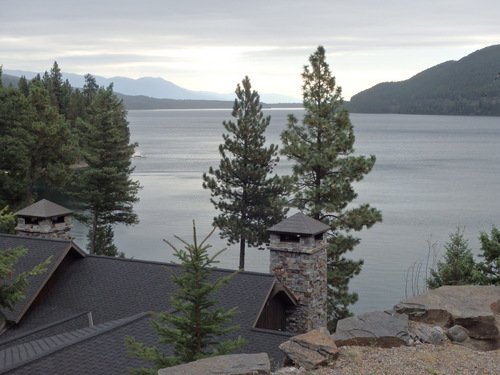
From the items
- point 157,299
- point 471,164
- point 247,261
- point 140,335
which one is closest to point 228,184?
point 247,261

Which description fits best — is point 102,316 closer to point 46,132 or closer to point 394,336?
point 394,336

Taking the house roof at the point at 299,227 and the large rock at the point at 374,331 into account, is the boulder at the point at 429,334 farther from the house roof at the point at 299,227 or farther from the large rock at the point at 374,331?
the house roof at the point at 299,227

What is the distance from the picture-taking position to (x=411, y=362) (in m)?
7.86

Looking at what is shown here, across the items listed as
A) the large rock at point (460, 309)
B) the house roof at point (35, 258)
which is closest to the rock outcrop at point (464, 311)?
the large rock at point (460, 309)

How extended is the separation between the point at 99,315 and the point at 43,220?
6958mm

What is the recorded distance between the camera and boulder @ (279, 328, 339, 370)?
7926mm

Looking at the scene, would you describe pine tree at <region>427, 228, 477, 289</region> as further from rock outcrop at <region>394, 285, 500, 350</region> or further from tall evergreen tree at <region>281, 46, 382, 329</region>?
rock outcrop at <region>394, 285, 500, 350</region>

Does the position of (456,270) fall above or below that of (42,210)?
below

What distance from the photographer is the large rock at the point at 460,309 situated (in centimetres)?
934

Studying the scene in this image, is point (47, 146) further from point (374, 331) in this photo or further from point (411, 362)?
point (411, 362)

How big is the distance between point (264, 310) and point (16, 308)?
7279 millimetres

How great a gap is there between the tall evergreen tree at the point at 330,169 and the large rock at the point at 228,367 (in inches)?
760

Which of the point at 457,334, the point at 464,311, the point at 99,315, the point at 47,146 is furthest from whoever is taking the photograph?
the point at 47,146

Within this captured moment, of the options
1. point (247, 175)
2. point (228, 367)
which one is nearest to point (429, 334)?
point (228, 367)
